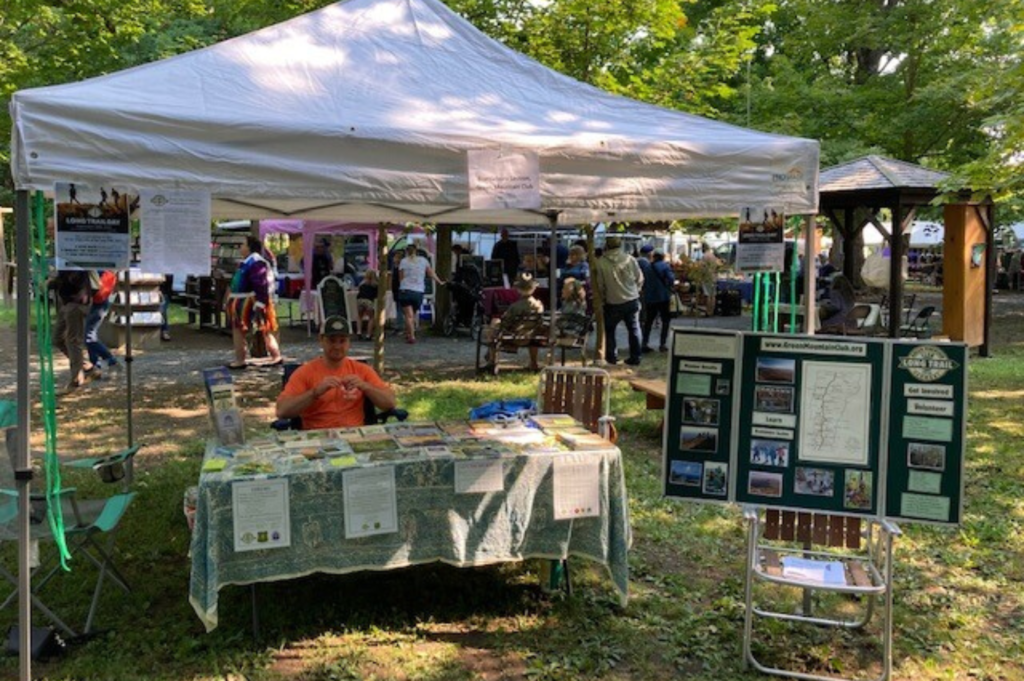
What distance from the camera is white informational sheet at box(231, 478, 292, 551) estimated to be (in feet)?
11.9

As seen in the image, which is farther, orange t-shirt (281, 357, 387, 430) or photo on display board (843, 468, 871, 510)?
orange t-shirt (281, 357, 387, 430)

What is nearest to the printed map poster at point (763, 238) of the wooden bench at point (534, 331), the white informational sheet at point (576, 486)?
the white informational sheet at point (576, 486)

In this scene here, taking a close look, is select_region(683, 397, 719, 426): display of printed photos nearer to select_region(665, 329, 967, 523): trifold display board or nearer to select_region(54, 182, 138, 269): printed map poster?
select_region(665, 329, 967, 523): trifold display board

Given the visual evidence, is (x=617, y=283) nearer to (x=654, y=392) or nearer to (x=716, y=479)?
(x=654, y=392)

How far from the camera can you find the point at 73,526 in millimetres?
4125

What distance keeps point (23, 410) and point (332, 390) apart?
182cm

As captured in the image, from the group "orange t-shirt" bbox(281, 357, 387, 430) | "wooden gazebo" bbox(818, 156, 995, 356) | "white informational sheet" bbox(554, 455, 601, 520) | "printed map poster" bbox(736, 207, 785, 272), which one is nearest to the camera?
"white informational sheet" bbox(554, 455, 601, 520)

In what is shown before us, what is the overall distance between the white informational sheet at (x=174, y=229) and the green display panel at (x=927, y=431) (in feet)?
9.36

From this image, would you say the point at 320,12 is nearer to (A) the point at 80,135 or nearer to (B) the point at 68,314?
(A) the point at 80,135

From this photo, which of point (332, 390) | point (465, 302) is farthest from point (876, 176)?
point (332, 390)

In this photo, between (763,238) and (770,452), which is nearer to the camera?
(770,452)

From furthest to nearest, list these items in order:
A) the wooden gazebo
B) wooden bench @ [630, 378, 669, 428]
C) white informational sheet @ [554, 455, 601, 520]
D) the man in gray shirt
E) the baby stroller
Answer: the baby stroller → the wooden gazebo → the man in gray shirt → wooden bench @ [630, 378, 669, 428] → white informational sheet @ [554, 455, 601, 520]

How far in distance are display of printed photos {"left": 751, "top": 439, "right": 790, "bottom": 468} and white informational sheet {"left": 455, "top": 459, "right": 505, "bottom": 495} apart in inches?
43.3

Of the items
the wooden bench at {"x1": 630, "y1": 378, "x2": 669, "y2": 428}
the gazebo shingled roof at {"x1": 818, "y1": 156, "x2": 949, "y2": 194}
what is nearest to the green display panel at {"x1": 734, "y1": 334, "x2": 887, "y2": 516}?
the wooden bench at {"x1": 630, "y1": 378, "x2": 669, "y2": 428}
